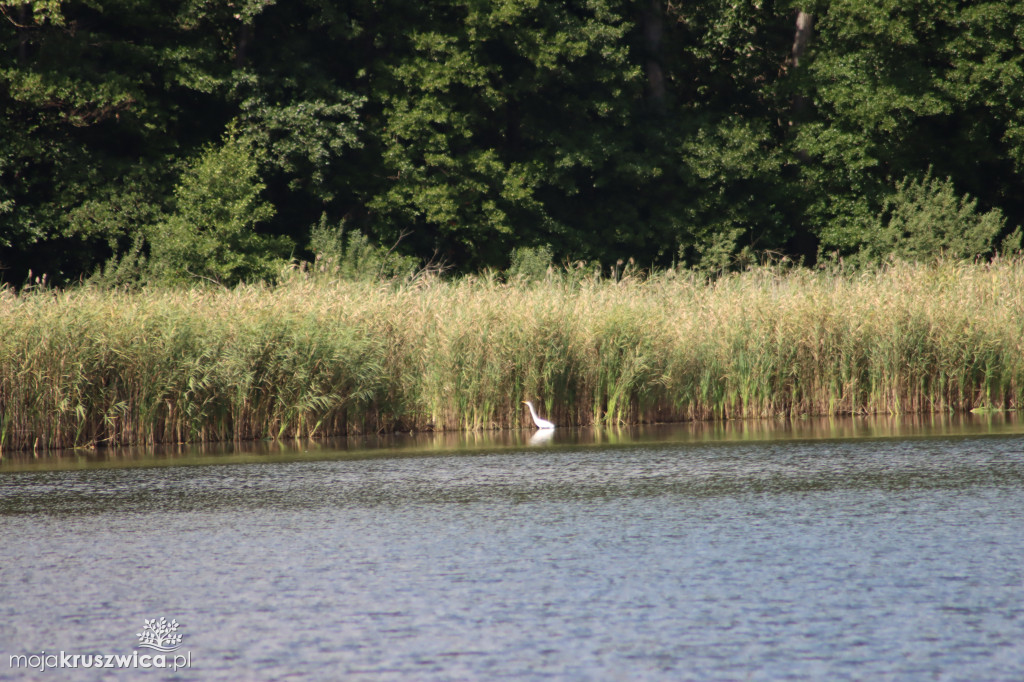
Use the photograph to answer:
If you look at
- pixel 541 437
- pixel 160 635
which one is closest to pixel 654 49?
pixel 541 437

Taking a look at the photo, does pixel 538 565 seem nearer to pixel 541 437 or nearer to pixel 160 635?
pixel 160 635

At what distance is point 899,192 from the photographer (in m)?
26.9

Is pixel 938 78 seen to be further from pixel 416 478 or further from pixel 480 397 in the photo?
pixel 416 478

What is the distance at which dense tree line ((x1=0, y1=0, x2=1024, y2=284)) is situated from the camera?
23969mm

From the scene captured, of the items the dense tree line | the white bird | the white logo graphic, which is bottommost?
the white logo graphic

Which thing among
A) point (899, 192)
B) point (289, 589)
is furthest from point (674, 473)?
point (899, 192)

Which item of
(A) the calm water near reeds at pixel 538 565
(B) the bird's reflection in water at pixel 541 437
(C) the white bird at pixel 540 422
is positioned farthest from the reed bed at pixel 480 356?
(A) the calm water near reeds at pixel 538 565

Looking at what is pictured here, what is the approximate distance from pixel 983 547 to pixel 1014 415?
25.1 ft

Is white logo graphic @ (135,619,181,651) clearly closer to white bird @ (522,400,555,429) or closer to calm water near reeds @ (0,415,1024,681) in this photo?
calm water near reeds @ (0,415,1024,681)

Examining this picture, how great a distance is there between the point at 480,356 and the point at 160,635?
8.10 meters

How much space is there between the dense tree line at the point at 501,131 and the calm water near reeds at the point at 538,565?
14914 mm

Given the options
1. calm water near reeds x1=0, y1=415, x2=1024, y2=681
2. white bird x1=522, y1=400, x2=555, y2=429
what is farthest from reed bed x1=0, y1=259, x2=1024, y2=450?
calm water near reeds x1=0, y1=415, x2=1024, y2=681

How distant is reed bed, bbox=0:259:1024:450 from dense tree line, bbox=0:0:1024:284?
33.9 feet

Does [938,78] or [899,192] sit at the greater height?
[938,78]
